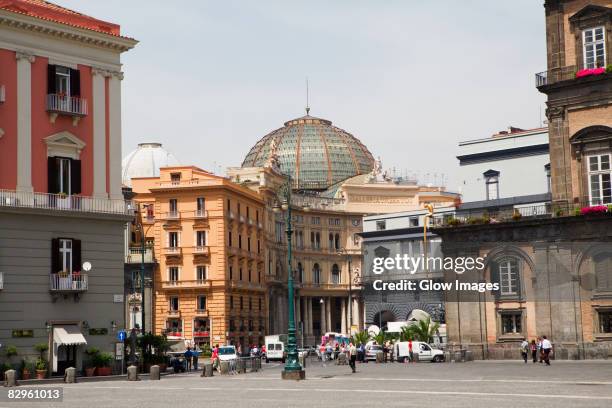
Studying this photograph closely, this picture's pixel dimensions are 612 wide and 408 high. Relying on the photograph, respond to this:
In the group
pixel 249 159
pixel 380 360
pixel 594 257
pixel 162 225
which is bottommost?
pixel 380 360

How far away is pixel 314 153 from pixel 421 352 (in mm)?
114357

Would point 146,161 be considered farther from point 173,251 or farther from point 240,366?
point 240,366

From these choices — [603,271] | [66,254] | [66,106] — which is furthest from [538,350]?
[66,106]

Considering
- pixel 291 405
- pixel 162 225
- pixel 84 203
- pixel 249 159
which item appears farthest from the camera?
pixel 249 159

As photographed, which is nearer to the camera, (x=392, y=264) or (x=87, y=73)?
(x=87, y=73)

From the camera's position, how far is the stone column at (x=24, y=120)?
5306cm

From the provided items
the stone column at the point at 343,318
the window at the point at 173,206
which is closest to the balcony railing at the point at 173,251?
the window at the point at 173,206

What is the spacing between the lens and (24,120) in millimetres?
53625

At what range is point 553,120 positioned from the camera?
220 ft

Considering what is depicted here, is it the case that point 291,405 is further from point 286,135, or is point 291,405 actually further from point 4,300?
point 286,135

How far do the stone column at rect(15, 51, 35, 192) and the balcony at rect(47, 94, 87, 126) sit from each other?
1.20 m

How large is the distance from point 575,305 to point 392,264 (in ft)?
154


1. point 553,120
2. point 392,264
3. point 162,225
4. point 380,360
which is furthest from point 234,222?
point 553,120

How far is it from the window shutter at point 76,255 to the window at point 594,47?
31920 mm
